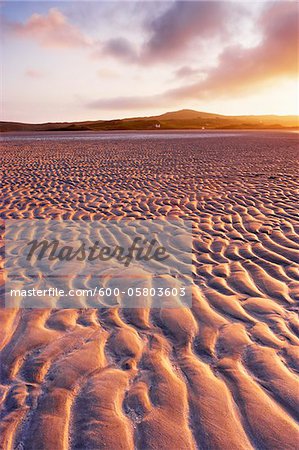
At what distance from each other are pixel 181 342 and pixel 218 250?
181 centimetres

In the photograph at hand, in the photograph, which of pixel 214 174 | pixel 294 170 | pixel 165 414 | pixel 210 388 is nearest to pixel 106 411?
pixel 165 414

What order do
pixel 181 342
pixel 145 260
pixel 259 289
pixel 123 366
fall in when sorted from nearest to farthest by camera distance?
pixel 123 366, pixel 181 342, pixel 259 289, pixel 145 260

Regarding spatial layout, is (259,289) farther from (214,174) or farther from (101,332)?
(214,174)

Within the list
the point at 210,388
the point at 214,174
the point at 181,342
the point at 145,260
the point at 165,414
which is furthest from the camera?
the point at 214,174

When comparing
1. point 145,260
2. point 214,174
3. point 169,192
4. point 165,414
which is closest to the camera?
point 165,414

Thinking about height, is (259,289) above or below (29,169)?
below

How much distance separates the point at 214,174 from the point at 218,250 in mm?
5983

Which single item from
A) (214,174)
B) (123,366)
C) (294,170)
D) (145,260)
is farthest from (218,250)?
(294,170)

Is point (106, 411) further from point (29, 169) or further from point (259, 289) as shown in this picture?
point (29, 169)

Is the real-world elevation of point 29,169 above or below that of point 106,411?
above

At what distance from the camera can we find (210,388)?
1.98m

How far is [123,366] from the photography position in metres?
2.19

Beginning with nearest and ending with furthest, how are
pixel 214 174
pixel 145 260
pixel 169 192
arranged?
pixel 145 260 → pixel 169 192 → pixel 214 174

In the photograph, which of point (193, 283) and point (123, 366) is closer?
point (123, 366)
